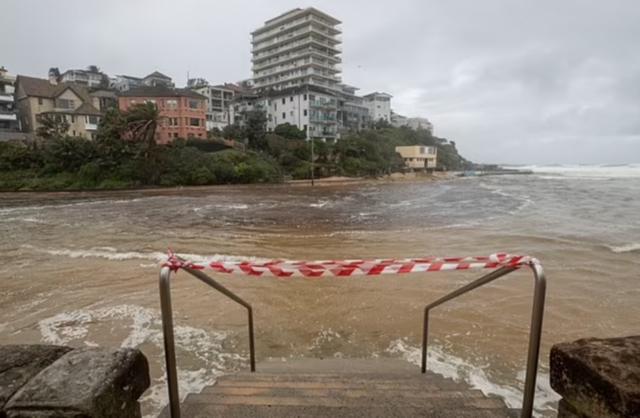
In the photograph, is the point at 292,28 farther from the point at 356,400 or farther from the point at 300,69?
→ the point at 356,400

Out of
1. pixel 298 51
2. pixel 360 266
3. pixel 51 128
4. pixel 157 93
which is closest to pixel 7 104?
pixel 51 128

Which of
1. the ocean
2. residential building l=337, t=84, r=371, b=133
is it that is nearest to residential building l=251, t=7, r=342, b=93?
residential building l=337, t=84, r=371, b=133

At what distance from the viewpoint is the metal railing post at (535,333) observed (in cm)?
179

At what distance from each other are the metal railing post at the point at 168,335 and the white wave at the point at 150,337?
4.23ft

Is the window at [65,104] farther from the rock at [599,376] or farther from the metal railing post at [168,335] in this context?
the rock at [599,376]

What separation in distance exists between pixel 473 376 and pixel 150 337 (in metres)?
4.01

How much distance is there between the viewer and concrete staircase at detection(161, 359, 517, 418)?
2.04 metres

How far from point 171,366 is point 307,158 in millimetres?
47819

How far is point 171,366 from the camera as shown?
193 cm

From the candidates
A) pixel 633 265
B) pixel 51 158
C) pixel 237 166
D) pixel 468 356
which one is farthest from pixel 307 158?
pixel 468 356

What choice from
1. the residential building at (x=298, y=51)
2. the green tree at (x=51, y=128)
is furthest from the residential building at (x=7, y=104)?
the residential building at (x=298, y=51)

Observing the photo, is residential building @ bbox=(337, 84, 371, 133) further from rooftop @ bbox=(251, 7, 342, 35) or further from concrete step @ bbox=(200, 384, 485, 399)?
concrete step @ bbox=(200, 384, 485, 399)

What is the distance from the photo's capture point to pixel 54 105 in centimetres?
4247

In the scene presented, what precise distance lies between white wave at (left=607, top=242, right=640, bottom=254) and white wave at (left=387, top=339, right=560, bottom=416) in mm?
7942
